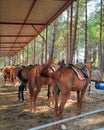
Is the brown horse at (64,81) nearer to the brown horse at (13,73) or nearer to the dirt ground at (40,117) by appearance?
the dirt ground at (40,117)

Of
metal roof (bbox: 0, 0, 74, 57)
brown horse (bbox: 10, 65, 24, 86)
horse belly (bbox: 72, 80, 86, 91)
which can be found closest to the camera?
horse belly (bbox: 72, 80, 86, 91)

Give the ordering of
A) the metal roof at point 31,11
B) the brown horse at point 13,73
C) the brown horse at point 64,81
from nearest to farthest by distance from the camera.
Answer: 1. the brown horse at point 64,81
2. the metal roof at point 31,11
3. the brown horse at point 13,73

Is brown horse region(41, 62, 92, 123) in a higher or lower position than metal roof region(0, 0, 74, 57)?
lower

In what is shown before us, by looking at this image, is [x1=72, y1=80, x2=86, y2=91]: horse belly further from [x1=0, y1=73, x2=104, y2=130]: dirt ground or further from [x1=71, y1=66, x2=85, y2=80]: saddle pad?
[x1=0, y1=73, x2=104, y2=130]: dirt ground

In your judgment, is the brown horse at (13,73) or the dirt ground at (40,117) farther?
the brown horse at (13,73)

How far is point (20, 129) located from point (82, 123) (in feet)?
5.40

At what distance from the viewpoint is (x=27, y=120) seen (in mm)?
7633

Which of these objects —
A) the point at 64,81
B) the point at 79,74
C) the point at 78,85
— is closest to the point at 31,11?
the point at 79,74

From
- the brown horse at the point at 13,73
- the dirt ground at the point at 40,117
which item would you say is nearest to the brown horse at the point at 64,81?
the dirt ground at the point at 40,117

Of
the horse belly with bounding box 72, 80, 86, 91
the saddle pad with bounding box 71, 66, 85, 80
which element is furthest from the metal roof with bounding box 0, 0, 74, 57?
→ the horse belly with bounding box 72, 80, 86, 91

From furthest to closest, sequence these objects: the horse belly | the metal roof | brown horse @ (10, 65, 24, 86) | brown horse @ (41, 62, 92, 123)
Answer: brown horse @ (10, 65, 24, 86)
the metal roof
the horse belly
brown horse @ (41, 62, 92, 123)

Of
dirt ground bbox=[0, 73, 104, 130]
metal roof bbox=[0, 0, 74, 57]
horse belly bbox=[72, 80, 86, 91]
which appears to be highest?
metal roof bbox=[0, 0, 74, 57]

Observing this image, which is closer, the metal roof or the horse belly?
the horse belly

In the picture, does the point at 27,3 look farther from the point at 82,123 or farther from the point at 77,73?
the point at 82,123
